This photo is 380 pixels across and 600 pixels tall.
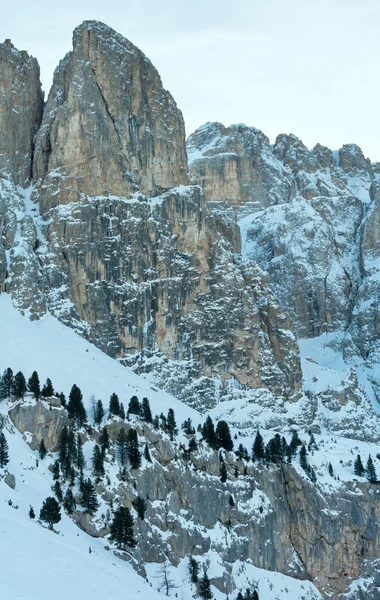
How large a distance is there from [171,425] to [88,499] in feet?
91.3

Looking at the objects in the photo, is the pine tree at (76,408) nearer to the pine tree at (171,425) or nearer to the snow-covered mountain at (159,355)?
the snow-covered mountain at (159,355)

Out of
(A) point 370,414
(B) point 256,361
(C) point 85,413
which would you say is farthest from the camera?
(A) point 370,414

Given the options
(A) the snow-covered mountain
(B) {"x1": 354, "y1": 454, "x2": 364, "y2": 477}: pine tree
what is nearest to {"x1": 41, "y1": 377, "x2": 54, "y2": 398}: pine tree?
(A) the snow-covered mountain

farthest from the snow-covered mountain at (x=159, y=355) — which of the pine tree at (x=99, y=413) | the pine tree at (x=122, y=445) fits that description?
the pine tree at (x=99, y=413)

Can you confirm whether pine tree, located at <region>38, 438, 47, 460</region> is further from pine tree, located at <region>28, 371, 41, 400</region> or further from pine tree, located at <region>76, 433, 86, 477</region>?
pine tree, located at <region>28, 371, 41, 400</region>

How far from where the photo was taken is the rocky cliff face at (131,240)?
155 meters

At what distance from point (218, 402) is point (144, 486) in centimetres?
4626

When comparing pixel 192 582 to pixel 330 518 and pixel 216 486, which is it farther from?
pixel 330 518

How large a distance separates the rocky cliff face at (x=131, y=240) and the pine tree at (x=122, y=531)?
54.1 metres

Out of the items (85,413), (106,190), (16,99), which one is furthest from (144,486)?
(16,99)

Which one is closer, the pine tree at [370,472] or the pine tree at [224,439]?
the pine tree at [224,439]

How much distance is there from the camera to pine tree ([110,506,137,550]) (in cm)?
9881

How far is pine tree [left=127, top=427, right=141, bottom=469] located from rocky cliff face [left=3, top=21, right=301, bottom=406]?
37.6 meters

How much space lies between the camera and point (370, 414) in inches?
7170
